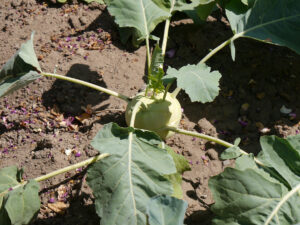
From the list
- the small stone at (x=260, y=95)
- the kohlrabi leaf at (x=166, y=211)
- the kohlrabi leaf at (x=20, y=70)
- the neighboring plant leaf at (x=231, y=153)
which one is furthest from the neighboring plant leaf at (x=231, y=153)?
the kohlrabi leaf at (x=20, y=70)

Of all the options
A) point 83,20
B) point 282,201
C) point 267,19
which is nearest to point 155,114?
point 282,201

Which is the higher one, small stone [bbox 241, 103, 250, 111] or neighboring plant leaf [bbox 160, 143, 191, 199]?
small stone [bbox 241, 103, 250, 111]

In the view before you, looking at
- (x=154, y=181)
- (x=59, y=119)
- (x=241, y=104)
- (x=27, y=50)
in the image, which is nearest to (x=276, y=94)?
(x=241, y=104)

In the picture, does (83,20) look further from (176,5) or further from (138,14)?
(176,5)

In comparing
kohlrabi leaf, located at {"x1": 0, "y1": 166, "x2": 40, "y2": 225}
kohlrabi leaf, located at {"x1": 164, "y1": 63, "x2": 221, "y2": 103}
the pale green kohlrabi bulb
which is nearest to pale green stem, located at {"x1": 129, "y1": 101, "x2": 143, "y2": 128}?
the pale green kohlrabi bulb

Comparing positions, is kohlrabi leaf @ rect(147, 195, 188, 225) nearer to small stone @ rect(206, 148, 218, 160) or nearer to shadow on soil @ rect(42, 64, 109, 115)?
small stone @ rect(206, 148, 218, 160)

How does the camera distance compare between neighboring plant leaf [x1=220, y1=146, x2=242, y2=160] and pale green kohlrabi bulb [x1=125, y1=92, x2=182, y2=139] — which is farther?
pale green kohlrabi bulb [x1=125, y1=92, x2=182, y2=139]
